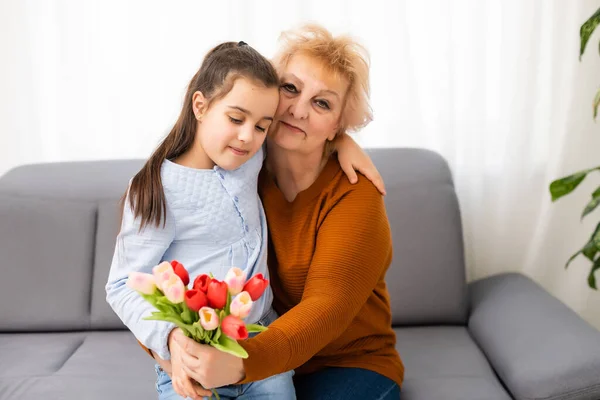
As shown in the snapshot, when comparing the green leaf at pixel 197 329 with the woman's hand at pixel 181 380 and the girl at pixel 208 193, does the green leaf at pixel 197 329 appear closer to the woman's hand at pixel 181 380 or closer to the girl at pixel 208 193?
the woman's hand at pixel 181 380

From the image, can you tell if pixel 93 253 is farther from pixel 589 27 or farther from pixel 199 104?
pixel 589 27

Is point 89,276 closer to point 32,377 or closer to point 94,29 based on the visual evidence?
point 32,377

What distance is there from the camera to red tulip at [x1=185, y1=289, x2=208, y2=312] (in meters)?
1.09

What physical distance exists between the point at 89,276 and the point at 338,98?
115 cm

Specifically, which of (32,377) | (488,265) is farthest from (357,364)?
(488,265)

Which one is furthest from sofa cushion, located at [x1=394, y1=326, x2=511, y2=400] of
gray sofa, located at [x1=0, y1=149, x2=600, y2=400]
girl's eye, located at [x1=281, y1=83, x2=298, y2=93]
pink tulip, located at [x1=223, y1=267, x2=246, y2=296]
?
pink tulip, located at [x1=223, y1=267, x2=246, y2=296]

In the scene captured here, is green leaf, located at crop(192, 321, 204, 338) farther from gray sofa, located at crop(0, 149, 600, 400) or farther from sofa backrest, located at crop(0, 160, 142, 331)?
sofa backrest, located at crop(0, 160, 142, 331)

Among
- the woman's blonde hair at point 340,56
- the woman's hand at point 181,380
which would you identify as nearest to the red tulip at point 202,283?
the woman's hand at point 181,380

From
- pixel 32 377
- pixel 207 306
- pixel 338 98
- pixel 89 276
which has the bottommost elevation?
pixel 32 377

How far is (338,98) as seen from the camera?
1.69 m

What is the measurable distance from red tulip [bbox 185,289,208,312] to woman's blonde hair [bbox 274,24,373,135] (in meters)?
0.75

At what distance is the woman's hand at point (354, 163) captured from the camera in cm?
174

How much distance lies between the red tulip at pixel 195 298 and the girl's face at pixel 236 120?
0.50 m

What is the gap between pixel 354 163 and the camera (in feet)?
5.75
